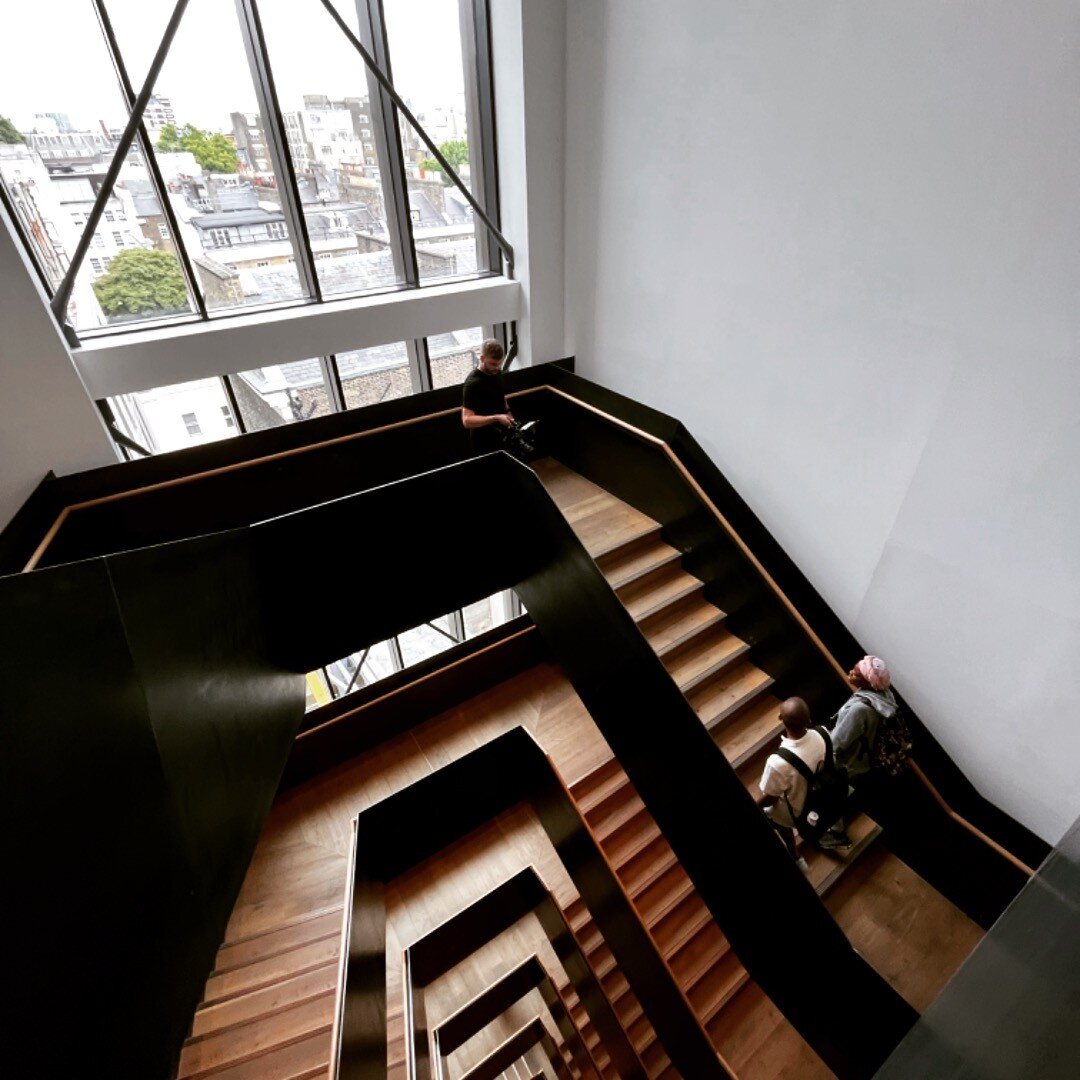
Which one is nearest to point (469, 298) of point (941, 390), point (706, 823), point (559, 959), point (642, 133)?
point (642, 133)

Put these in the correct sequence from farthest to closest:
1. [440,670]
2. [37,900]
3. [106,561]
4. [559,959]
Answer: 1. [440,670]
2. [559,959]
3. [106,561]
4. [37,900]

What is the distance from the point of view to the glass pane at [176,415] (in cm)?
542

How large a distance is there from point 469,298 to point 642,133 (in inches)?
89.7

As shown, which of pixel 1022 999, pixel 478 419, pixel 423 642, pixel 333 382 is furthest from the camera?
pixel 423 642

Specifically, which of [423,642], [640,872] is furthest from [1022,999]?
[423,642]

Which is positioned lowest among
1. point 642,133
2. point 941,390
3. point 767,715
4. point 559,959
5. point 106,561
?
point 559,959

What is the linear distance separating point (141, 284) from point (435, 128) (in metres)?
3.20

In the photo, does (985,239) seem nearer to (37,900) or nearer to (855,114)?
(855,114)

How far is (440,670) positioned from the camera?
6.74m

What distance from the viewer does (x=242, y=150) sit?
17.1 ft

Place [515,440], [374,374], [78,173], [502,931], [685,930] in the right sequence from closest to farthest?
[78,173] < [685,930] < [515,440] < [502,931] < [374,374]

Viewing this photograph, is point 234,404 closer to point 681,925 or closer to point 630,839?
point 630,839

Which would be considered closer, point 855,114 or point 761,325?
point 855,114

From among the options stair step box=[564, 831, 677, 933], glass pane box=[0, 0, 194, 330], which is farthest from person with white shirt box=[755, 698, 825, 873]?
glass pane box=[0, 0, 194, 330]
